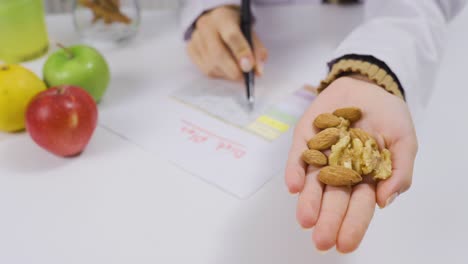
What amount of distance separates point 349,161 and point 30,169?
391 millimetres

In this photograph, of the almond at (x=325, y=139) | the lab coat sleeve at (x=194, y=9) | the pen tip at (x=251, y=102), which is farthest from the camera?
the lab coat sleeve at (x=194, y=9)

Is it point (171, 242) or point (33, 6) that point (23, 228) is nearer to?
point (171, 242)

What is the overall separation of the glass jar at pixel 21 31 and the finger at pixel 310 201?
58 centimetres

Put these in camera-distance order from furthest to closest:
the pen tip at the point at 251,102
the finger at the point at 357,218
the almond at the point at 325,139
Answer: the pen tip at the point at 251,102, the almond at the point at 325,139, the finger at the point at 357,218

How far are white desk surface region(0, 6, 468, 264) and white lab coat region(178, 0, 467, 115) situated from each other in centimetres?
7

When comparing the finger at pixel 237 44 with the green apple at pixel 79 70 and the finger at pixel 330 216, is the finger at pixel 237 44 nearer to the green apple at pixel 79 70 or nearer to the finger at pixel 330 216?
the green apple at pixel 79 70

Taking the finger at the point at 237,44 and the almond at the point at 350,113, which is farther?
the finger at the point at 237,44

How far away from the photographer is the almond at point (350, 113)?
0.56 m

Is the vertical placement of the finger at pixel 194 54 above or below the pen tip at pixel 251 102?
above

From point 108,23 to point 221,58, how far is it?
26 cm

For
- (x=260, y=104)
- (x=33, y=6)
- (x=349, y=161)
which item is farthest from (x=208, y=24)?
(x=349, y=161)

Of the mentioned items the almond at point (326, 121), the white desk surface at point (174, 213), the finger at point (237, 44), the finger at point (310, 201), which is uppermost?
the almond at point (326, 121)

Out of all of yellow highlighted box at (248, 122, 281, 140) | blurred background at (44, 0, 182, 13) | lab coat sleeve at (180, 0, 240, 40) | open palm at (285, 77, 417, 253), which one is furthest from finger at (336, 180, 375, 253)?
blurred background at (44, 0, 182, 13)

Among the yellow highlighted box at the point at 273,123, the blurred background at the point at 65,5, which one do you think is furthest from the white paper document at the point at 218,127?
the blurred background at the point at 65,5
